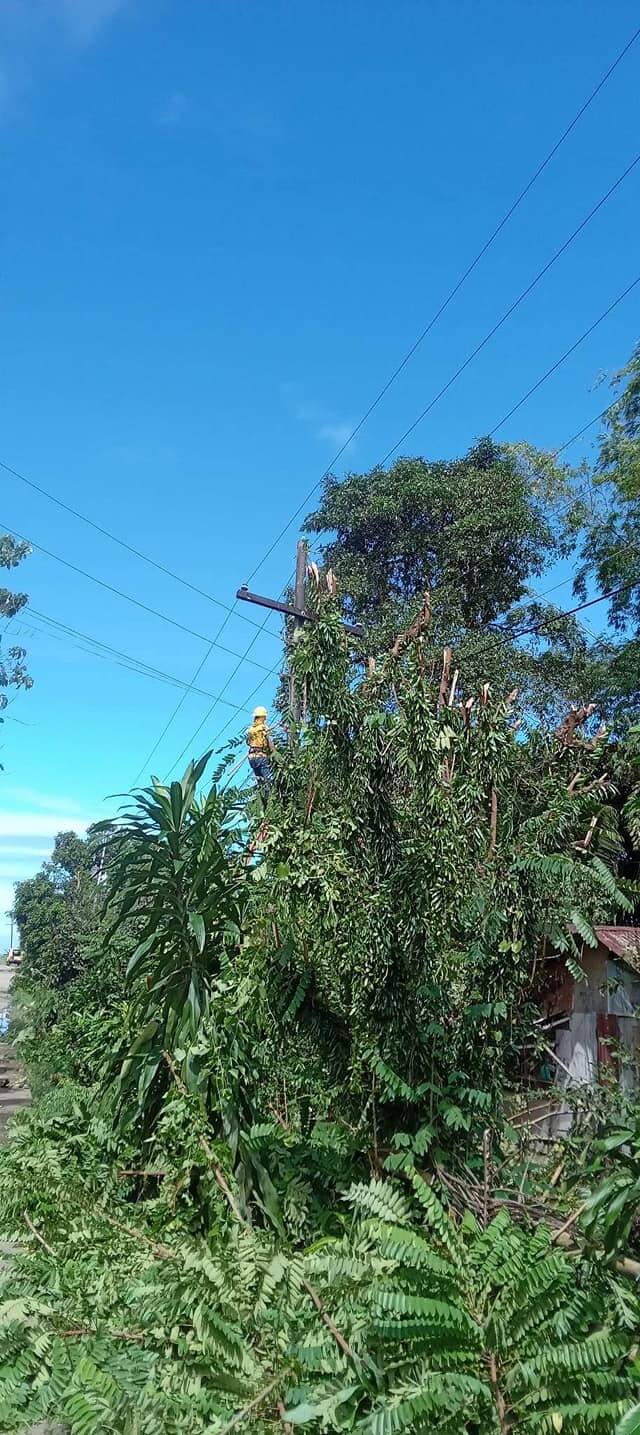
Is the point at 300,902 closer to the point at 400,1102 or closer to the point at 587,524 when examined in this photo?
the point at 400,1102

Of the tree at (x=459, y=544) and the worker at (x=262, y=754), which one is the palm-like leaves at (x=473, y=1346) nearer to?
the worker at (x=262, y=754)

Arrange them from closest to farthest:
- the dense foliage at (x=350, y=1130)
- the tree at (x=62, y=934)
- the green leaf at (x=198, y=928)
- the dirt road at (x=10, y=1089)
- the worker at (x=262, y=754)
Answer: the dense foliage at (x=350, y=1130) < the worker at (x=262, y=754) < the green leaf at (x=198, y=928) < the dirt road at (x=10, y=1089) < the tree at (x=62, y=934)

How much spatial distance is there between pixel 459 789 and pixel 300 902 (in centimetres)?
92

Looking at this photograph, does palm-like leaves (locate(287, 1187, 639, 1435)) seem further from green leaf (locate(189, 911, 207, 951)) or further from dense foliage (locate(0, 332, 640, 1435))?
green leaf (locate(189, 911, 207, 951))

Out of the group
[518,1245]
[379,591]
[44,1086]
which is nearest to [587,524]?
[379,591]

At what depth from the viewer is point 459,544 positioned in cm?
1912

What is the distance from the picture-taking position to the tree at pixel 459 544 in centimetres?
1897

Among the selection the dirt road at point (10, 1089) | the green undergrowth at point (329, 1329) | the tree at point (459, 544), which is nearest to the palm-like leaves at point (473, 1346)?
the green undergrowth at point (329, 1329)

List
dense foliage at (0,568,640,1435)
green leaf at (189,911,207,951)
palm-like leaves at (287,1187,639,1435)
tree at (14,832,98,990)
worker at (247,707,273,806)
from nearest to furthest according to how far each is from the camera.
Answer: palm-like leaves at (287,1187,639,1435)
dense foliage at (0,568,640,1435)
worker at (247,707,273,806)
green leaf at (189,911,207,951)
tree at (14,832,98,990)

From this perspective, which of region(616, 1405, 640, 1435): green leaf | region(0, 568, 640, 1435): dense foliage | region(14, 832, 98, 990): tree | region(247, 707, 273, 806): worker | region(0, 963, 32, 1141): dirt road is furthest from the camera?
region(14, 832, 98, 990): tree

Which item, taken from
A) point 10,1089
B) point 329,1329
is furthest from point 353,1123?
point 10,1089

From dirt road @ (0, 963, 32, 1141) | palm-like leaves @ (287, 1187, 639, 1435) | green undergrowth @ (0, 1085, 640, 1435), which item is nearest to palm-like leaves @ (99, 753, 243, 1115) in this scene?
green undergrowth @ (0, 1085, 640, 1435)

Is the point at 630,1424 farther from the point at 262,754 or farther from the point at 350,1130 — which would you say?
the point at 262,754

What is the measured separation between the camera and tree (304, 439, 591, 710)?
18969mm
